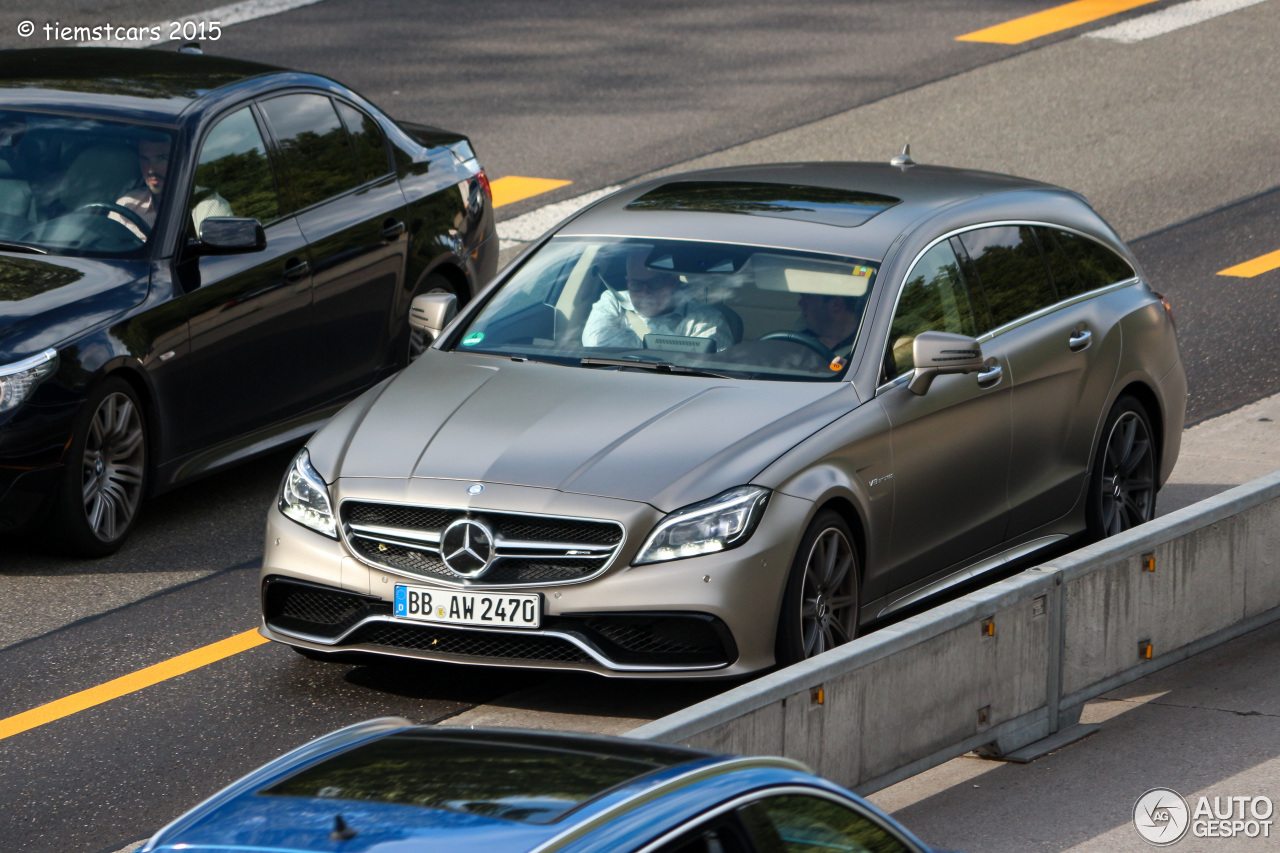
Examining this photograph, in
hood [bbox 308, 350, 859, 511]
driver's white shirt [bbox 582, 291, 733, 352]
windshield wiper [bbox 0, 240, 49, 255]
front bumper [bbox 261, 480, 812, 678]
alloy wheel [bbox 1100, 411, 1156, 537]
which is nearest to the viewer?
front bumper [bbox 261, 480, 812, 678]

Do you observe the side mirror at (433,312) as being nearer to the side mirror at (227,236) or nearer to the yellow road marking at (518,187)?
the side mirror at (227,236)

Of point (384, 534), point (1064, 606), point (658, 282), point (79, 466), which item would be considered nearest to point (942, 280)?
point (658, 282)

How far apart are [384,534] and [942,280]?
253 centimetres

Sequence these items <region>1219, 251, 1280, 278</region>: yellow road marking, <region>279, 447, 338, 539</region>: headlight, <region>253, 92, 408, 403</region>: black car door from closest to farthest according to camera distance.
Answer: <region>279, 447, 338, 539</region>: headlight → <region>253, 92, 408, 403</region>: black car door → <region>1219, 251, 1280, 278</region>: yellow road marking

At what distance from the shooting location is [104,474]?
855 cm

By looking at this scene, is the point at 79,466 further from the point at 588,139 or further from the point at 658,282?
the point at 588,139

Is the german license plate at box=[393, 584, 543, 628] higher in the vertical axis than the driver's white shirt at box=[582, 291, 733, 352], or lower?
lower

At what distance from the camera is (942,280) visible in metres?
7.96

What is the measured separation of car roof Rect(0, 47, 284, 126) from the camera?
9.37m

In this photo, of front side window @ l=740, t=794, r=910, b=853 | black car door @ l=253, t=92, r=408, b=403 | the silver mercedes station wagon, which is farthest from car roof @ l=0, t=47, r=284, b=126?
front side window @ l=740, t=794, r=910, b=853

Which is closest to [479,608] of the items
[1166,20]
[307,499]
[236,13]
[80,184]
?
[307,499]

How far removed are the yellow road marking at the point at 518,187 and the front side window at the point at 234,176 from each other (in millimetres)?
5202

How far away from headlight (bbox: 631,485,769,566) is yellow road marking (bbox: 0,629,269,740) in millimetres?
1901

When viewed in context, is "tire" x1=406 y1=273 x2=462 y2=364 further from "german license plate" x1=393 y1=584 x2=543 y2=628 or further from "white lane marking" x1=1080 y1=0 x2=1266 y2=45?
"white lane marking" x1=1080 y1=0 x2=1266 y2=45
